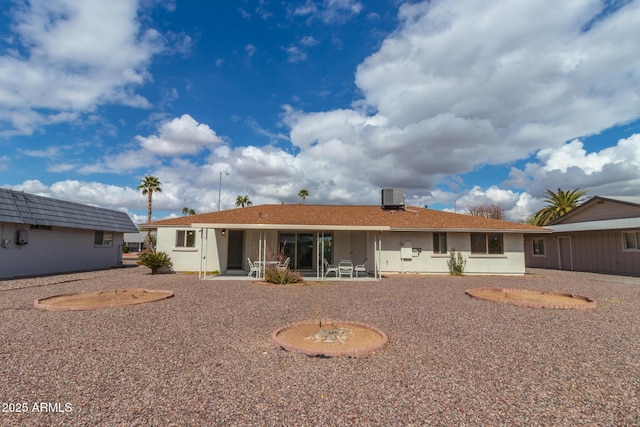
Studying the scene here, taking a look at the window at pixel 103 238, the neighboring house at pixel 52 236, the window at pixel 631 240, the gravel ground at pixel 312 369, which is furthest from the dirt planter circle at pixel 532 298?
the window at pixel 103 238

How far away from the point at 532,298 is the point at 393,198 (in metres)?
11.8

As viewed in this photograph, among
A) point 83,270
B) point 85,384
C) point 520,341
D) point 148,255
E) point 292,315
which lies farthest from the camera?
point 83,270

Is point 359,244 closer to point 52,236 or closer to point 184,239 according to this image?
point 184,239

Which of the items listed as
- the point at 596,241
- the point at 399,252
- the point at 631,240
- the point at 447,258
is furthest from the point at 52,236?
the point at 631,240

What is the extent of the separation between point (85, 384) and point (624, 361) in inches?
296

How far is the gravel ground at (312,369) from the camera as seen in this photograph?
3.45 meters

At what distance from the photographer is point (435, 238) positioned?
59.0 ft

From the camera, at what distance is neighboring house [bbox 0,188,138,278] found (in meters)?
15.2

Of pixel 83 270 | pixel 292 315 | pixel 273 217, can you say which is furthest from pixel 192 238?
pixel 292 315

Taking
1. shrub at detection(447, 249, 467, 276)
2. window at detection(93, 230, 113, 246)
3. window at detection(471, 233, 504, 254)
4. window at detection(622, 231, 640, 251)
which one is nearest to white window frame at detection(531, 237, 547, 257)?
window at detection(622, 231, 640, 251)

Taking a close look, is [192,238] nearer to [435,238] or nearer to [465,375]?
[435,238]

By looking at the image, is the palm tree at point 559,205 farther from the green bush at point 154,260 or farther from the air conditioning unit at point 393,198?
the green bush at point 154,260

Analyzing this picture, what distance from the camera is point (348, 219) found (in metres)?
18.7

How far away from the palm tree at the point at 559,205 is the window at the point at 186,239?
3039 centimetres
